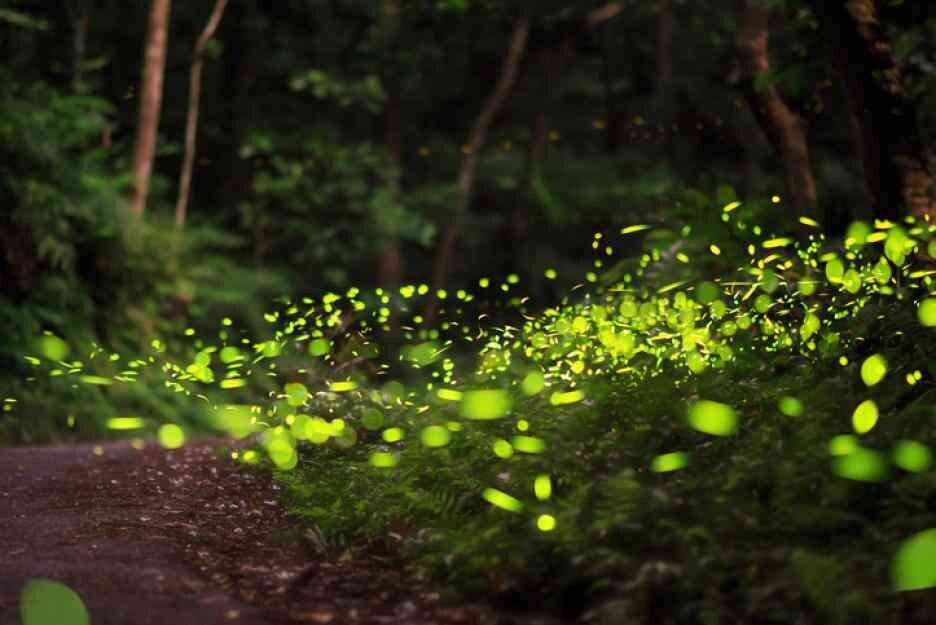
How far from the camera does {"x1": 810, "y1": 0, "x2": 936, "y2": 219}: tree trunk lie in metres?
8.23

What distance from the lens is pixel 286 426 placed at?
704cm

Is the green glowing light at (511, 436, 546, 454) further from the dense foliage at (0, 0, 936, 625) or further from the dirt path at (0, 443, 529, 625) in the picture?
the dirt path at (0, 443, 529, 625)

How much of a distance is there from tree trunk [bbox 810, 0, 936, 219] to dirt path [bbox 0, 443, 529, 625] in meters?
4.75

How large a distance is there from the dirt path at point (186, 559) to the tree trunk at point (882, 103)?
15.6 ft

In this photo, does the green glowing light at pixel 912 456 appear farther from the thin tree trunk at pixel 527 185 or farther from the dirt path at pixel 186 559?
the thin tree trunk at pixel 527 185

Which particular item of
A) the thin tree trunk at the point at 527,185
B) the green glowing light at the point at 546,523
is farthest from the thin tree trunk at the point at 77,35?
the green glowing light at the point at 546,523

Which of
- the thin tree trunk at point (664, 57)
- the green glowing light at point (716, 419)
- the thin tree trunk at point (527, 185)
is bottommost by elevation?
the green glowing light at point (716, 419)

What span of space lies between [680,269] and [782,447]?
19.5 feet

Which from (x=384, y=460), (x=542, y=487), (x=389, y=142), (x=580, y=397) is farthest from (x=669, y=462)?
(x=389, y=142)

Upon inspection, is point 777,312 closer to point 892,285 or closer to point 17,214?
point 892,285

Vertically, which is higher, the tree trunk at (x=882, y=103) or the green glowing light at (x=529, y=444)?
the tree trunk at (x=882, y=103)

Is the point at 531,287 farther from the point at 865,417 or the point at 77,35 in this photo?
the point at 865,417

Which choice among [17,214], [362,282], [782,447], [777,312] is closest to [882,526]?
[782,447]

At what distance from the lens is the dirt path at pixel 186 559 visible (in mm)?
4684
